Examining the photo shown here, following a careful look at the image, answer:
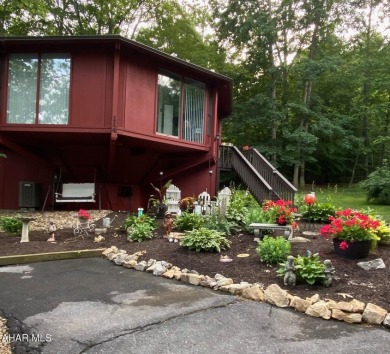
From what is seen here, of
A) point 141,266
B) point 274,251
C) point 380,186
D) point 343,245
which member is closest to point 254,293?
point 274,251

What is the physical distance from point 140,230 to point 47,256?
67.0 inches

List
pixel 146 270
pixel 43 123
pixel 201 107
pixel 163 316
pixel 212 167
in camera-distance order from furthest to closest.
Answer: pixel 212 167 < pixel 201 107 < pixel 43 123 < pixel 146 270 < pixel 163 316

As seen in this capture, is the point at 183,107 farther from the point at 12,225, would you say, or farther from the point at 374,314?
the point at 374,314

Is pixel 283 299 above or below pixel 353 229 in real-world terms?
below

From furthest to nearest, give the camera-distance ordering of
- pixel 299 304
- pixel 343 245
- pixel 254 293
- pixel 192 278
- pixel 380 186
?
pixel 380 186 < pixel 343 245 < pixel 192 278 < pixel 254 293 < pixel 299 304

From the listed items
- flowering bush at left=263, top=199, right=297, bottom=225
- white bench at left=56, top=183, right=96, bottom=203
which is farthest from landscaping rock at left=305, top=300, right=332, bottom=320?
white bench at left=56, top=183, right=96, bottom=203

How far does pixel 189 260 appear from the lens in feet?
17.4

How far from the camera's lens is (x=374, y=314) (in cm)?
326

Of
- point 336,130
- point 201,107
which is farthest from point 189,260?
point 336,130

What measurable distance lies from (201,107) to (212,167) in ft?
7.08

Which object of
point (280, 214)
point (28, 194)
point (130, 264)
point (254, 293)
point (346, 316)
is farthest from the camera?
point (28, 194)

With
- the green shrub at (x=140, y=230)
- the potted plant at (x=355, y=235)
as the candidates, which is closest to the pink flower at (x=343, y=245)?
the potted plant at (x=355, y=235)

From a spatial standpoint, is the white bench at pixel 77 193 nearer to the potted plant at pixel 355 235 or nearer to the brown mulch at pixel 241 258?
the brown mulch at pixel 241 258

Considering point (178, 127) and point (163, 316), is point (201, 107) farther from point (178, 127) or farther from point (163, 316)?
point (163, 316)
